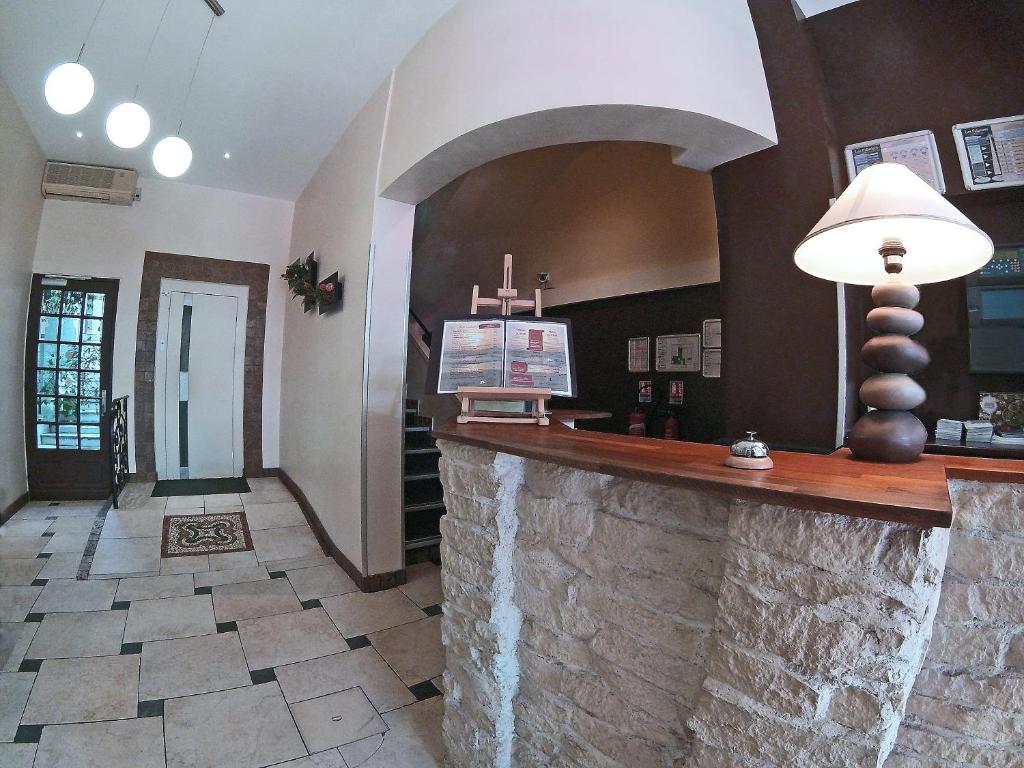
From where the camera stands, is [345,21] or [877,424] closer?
[877,424]

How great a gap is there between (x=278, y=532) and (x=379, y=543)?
1416mm

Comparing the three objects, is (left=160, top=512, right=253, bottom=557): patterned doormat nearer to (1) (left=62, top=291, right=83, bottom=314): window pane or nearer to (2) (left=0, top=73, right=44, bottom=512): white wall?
(2) (left=0, top=73, right=44, bottom=512): white wall

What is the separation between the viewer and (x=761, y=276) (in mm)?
2396

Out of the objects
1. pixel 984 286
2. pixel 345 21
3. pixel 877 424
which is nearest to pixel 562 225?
pixel 345 21

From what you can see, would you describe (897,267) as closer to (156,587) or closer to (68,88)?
(68,88)

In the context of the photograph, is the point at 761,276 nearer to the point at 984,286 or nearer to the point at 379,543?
the point at 984,286

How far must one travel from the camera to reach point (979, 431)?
198 centimetres

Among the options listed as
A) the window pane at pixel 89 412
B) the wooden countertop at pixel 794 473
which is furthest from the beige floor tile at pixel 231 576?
the window pane at pixel 89 412

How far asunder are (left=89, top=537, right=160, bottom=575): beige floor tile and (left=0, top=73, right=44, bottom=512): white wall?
3.86ft

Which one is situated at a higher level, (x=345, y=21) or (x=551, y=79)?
(x=345, y=21)

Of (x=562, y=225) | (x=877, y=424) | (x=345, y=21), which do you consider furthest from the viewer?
(x=562, y=225)

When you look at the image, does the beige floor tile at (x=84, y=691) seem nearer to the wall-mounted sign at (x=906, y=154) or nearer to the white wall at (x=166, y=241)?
the white wall at (x=166, y=241)

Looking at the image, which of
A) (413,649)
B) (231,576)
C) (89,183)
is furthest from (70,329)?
(413,649)

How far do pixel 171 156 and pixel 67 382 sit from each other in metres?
3.39
